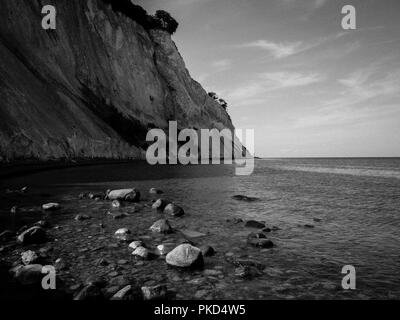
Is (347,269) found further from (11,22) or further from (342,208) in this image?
(11,22)

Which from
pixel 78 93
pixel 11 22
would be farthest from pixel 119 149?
pixel 11 22

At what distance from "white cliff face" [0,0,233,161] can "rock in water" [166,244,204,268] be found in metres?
21.2

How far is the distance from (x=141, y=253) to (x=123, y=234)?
1531 mm

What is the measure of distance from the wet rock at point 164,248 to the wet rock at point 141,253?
360 mm

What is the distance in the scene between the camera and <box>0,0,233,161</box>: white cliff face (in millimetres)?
25891

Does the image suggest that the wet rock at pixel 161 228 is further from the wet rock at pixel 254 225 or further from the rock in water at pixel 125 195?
the rock in water at pixel 125 195

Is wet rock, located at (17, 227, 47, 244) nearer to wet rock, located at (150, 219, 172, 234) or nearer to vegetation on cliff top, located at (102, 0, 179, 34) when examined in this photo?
wet rock, located at (150, 219, 172, 234)

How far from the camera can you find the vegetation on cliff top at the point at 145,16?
58.2 meters

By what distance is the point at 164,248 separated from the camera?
5789 mm

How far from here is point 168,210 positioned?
966 cm

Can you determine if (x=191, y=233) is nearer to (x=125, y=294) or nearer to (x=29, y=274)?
(x=125, y=294)

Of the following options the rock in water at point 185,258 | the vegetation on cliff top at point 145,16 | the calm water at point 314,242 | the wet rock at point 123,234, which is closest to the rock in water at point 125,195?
the calm water at point 314,242

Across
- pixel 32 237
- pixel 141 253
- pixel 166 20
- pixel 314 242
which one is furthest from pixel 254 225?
pixel 166 20
